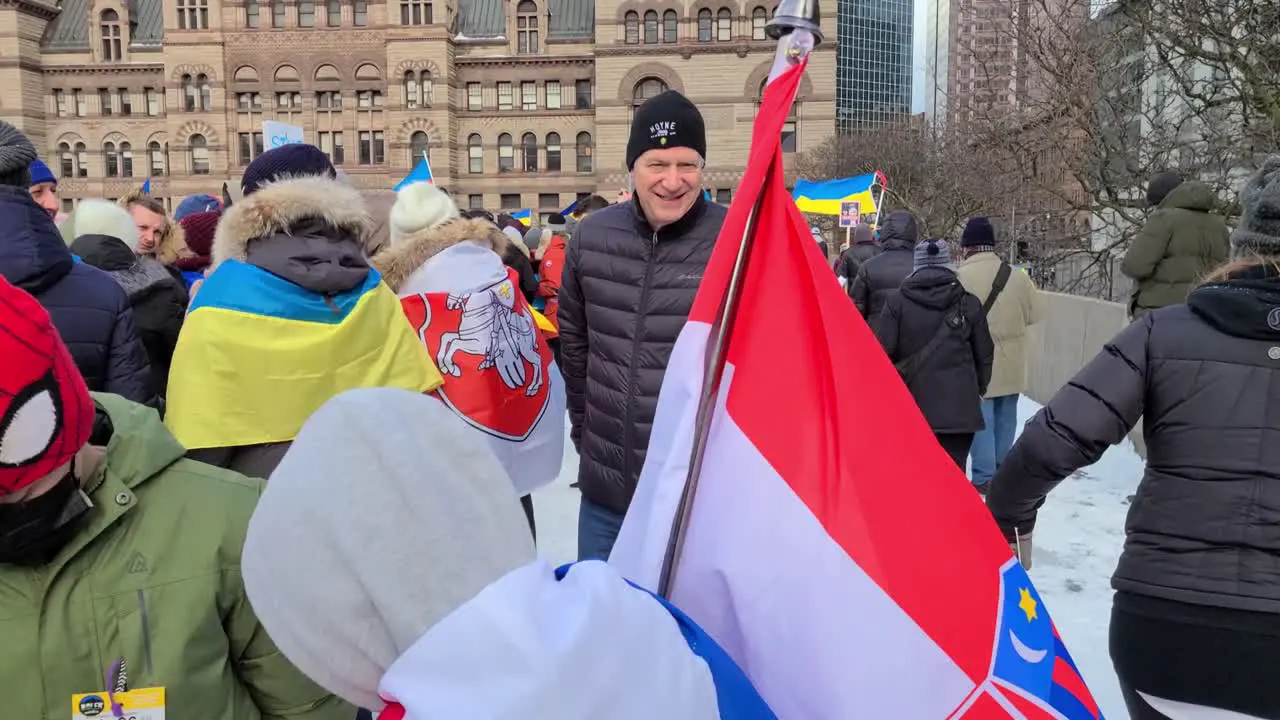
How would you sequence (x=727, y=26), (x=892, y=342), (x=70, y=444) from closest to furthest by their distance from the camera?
(x=70, y=444) < (x=892, y=342) < (x=727, y=26)

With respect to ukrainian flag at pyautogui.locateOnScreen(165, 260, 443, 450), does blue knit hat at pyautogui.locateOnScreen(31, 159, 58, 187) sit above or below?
above

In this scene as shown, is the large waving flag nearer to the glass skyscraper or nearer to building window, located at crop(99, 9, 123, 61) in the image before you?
building window, located at crop(99, 9, 123, 61)

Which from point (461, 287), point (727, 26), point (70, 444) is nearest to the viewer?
point (70, 444)

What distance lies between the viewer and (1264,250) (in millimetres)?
2189

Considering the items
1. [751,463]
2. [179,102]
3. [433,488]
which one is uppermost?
[179,102]

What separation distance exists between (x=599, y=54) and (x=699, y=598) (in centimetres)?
4784

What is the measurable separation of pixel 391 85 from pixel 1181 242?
45.7 metres

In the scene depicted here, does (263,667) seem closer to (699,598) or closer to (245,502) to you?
(245,502)

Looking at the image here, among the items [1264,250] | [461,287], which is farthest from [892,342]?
[1264,250]

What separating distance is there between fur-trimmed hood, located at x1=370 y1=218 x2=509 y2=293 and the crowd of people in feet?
0.04

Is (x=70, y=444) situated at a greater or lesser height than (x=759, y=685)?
greater

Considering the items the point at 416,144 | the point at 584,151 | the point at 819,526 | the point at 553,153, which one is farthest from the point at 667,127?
the point at 553,153

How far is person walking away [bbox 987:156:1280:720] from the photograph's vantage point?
6.87 ft

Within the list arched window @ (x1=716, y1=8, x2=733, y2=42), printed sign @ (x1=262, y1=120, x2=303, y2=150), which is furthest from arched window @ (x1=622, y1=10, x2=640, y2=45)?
printed sign @ (x1=262, y1=120, x2=303, y2=150)
